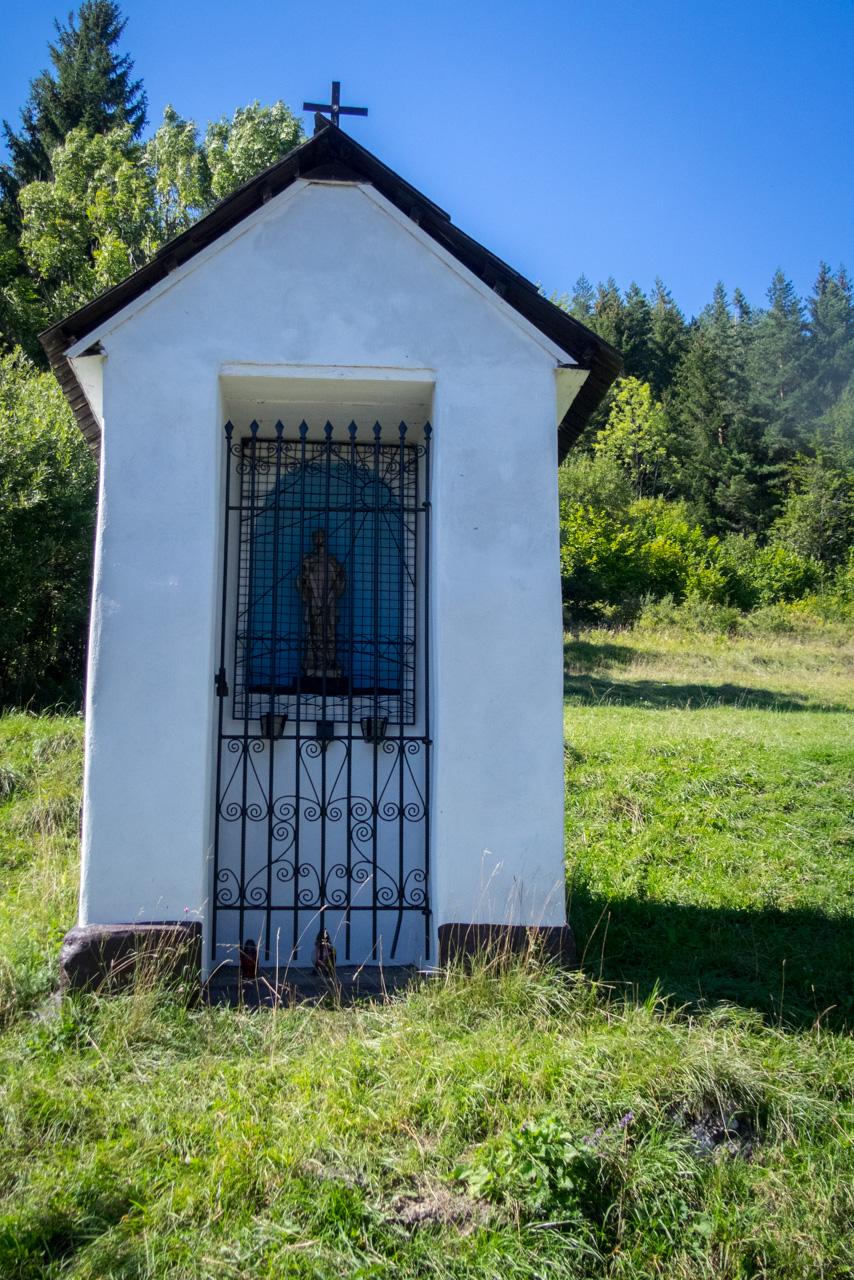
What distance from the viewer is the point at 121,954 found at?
4.00 m

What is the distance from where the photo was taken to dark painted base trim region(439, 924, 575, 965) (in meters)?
4.15

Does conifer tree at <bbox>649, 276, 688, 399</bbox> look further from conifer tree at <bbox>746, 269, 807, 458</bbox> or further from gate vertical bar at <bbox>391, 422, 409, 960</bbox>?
gate vertical bar at <bbox>391, 422, 409, 960</bbox>

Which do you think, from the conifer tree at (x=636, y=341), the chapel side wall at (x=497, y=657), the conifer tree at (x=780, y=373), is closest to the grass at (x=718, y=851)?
the chapel side wall at (x=497, y=657)

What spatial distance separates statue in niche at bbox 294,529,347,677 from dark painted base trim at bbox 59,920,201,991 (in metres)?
1.86

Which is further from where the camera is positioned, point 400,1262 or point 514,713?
point 514,713

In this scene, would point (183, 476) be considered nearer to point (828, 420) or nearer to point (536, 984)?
point (536, 984)

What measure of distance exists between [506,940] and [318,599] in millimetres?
2450

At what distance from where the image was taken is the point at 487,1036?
3545mm

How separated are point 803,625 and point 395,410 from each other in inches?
997

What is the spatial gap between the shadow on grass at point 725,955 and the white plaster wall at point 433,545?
3.20 feet

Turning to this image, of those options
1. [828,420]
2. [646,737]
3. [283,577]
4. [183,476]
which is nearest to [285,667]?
[283,577]

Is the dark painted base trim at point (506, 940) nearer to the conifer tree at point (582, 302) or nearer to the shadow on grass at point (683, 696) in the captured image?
the shadow on grass at point (683, 696)

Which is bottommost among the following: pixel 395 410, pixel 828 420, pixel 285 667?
pixel 285 667

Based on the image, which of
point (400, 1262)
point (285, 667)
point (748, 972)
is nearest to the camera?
point (400, 1262)
